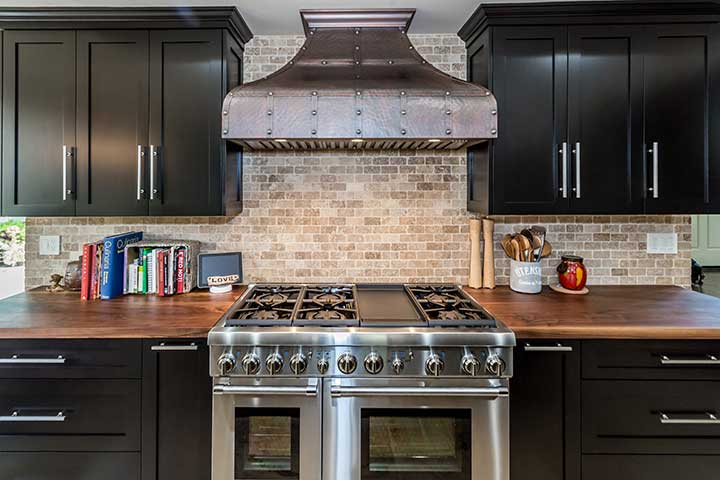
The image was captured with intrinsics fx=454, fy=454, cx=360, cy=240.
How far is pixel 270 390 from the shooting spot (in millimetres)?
1768

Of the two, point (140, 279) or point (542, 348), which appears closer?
point (542, 348)

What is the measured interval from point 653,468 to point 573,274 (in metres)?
0.96

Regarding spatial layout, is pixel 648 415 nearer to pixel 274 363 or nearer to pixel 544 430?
pixel 544 430

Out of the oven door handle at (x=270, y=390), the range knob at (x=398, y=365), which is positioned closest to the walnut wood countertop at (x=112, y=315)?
the oven door handle at (x=270, y=390)

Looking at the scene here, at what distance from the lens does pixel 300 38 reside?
2605 mm

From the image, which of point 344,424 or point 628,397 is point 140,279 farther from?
point 628,397

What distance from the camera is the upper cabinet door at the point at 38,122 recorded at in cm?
226

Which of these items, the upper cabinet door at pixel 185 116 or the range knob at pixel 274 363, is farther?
the upper cabinet door at pixel 185 116

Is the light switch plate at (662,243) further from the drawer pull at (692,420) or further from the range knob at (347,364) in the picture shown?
the range knob at (347,364)

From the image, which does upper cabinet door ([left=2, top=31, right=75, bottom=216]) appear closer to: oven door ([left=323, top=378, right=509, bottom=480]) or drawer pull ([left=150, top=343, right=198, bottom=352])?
drawer pull ([left=150, top=343, right=198, bottom=352])

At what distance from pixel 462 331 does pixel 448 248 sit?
0.93m

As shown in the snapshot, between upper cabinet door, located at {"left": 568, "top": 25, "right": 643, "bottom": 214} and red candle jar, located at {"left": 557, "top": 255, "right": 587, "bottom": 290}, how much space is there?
36 centimetres

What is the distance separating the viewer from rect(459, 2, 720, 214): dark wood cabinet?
221cm

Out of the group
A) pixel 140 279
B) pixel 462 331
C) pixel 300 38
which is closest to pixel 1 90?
pixel 140 279
